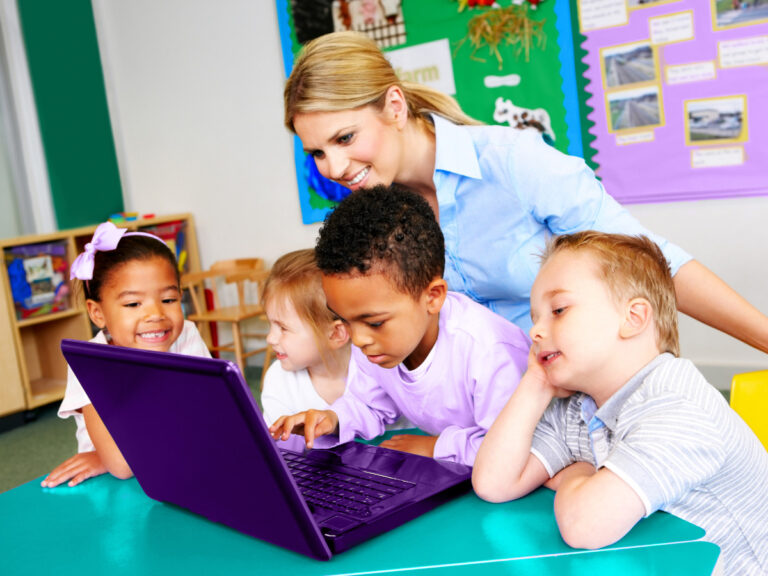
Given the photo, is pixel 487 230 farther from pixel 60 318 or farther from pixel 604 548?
pixel 60 318

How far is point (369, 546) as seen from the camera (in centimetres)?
83

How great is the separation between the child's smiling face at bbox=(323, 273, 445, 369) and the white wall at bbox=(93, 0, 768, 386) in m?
3.22

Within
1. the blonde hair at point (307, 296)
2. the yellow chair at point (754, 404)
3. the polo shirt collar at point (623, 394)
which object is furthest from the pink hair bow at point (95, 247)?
the yellow chair at point (754, 404)

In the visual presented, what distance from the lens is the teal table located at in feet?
2.48

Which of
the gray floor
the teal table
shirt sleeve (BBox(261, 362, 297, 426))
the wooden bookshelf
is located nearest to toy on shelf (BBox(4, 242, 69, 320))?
the wooden bookshelf

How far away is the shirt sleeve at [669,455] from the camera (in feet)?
2.63

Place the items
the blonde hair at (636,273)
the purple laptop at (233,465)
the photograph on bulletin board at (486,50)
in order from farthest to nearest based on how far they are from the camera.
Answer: the photograph on bulletin board at (486,50) → the blonde hair at (636,273) → the purple laptop at (233,465)

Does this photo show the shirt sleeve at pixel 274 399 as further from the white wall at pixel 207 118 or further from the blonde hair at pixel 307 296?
the white wall at pixel 207 118

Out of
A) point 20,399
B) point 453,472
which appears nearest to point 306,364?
point 453,472

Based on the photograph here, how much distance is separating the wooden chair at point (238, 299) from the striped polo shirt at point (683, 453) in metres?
3.22

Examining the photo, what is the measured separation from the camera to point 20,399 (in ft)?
12.9

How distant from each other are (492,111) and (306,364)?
2.31 metres

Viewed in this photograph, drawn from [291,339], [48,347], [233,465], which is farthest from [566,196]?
[48,347]

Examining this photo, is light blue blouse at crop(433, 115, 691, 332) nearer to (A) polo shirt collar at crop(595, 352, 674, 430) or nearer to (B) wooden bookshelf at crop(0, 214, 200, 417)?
(A) polo shirt collar at crop(595, 352, 674, 430)
